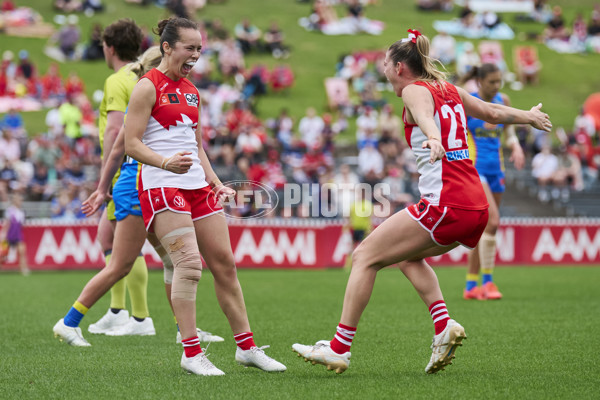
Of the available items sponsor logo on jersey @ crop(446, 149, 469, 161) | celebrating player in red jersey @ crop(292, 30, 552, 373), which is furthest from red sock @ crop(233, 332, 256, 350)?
sponsor logo on jersey @ crop(446, 149, 469, 161)

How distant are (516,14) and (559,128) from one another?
52.3 feet

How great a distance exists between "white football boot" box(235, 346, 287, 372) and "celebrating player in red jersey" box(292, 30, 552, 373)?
0.32 m

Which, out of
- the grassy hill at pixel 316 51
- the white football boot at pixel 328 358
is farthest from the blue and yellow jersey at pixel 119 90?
the grassy hill at pixel 316 51

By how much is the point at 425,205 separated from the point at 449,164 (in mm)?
275

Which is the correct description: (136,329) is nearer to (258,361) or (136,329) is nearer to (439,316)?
(258,361)

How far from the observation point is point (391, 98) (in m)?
32.2

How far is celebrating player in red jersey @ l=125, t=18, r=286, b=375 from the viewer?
527 cm

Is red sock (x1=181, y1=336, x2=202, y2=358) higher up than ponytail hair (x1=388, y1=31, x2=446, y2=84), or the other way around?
ponytail hair (x1=388, y1=31, x2=446, y2=84)

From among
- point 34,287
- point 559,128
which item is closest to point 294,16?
point 559,128

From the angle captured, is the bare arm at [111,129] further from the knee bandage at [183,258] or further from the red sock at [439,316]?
the red sock at [439,316]

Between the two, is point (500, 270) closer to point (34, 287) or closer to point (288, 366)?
point (34, 287)

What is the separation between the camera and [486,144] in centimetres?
997

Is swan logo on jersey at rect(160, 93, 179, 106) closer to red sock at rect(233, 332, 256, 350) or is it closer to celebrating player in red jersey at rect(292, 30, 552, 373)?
celebrating player in red jersey at rect(292, 30, 552, 373)

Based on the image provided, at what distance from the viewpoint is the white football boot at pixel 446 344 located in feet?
17.1
